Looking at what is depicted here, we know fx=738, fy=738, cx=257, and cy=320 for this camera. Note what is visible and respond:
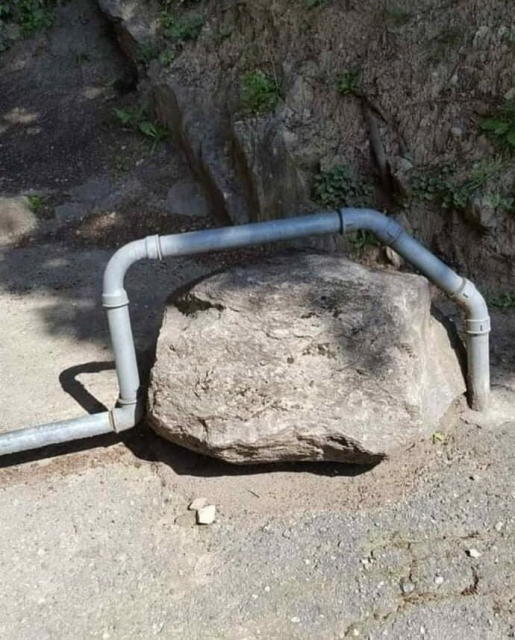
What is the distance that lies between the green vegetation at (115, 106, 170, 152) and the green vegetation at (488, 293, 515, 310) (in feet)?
12.0

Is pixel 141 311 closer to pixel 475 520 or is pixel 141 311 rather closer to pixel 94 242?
pixel 94 242

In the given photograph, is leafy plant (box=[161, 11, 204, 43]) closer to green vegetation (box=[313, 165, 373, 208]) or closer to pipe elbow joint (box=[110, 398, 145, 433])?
green vegetation (box=[313, 165, 373, 208])

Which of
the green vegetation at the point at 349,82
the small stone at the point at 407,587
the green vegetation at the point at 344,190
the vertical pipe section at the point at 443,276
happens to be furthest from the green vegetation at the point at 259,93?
the small stone at the point at 407,587

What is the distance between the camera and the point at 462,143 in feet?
15.9

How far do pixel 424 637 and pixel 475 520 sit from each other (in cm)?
58

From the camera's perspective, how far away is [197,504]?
2.91m

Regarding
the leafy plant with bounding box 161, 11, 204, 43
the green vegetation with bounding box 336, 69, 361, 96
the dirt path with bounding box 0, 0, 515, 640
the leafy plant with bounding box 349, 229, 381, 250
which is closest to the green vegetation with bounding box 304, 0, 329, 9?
the green vegetation with bounding box 336, 69, 361, 96

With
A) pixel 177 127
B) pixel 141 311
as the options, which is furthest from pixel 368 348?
pixel 177 127

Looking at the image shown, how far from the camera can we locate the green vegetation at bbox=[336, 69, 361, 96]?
538 cm

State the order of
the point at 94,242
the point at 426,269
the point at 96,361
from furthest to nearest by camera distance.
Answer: the point at 94,242, the point at 96,361, the point at 426,269

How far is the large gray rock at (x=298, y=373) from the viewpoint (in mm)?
2793

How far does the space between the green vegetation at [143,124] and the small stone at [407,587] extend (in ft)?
17.0

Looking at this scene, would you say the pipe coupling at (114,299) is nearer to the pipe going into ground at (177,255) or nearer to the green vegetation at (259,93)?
the pipe going into ground at (177,255)

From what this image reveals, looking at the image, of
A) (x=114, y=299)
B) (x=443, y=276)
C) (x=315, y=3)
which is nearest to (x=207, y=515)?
(x=114, y=299)
